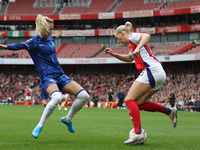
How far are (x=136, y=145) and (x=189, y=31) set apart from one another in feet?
123

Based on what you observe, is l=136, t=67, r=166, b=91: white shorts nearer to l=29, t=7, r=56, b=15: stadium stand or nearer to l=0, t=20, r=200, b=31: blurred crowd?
l=0, t=20, r=200, b=31: blurred crowd

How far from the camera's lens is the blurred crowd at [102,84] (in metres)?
31.2

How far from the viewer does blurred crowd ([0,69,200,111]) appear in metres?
31.2

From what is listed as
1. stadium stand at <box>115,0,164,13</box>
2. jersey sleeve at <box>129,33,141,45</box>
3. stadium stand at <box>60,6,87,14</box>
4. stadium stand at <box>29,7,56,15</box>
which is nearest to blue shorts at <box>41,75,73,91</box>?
jersey sleeve at <box>129,33,141,45</box>

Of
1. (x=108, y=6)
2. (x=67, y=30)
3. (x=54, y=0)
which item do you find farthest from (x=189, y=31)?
(x=54, y=0)

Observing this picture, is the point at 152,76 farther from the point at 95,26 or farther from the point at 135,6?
the point at 95,26

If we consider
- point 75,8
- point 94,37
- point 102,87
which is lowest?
point 102,87

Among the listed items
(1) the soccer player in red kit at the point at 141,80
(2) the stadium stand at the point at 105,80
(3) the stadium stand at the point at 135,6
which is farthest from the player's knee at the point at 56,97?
(3) the stadium stand at the point at 135,6

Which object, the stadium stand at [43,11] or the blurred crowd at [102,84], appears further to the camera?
the stadium stand at [43,11]

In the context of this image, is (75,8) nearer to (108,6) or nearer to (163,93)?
(108,6)

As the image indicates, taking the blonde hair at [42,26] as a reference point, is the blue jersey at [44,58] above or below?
below

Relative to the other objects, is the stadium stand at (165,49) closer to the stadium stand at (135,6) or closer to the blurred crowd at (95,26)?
the blurred crowd at (95,26)

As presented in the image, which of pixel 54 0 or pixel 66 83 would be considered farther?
pixel 54 0

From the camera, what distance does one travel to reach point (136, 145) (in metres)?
5.32
